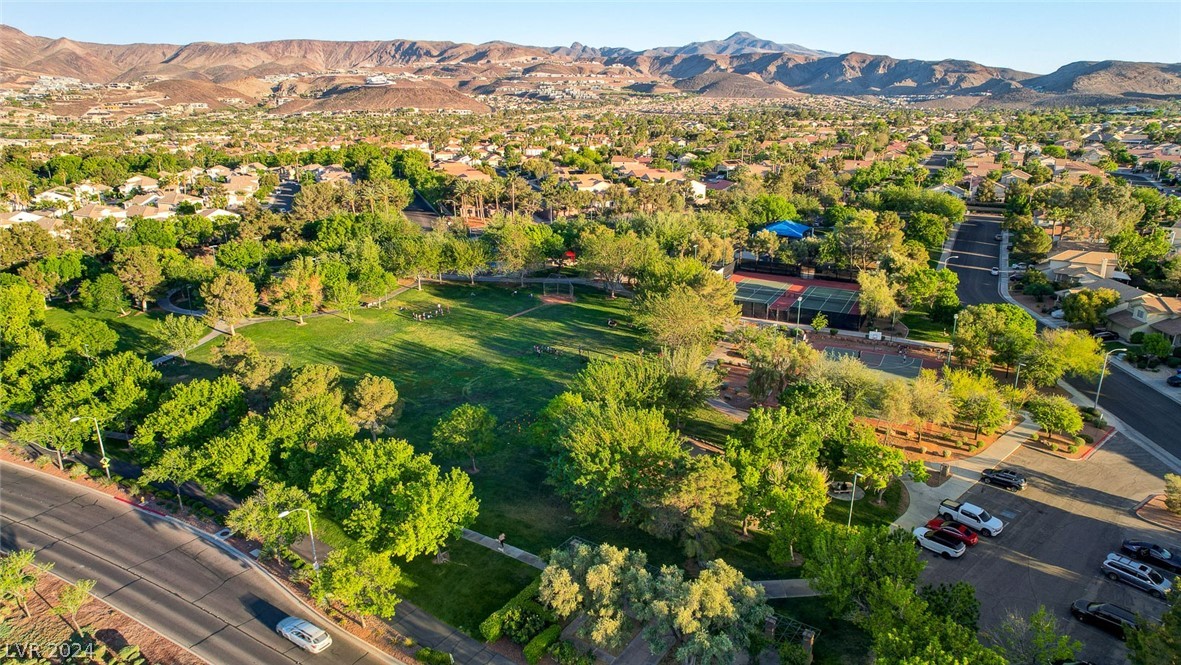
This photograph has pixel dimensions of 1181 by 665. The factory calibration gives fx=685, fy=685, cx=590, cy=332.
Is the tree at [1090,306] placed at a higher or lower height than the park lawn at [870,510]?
higher

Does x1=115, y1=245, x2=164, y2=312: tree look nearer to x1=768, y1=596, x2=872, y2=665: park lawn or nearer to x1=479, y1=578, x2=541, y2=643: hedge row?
x1=479, y1=578, x2=541, y2=643: hedge row

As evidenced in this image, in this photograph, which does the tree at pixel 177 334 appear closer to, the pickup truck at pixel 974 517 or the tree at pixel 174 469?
the tree at pixel 174 469

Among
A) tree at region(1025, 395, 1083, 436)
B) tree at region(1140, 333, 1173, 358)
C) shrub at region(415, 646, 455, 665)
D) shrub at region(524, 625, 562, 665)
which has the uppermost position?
tree at region(1140, 333, 1173, 358)

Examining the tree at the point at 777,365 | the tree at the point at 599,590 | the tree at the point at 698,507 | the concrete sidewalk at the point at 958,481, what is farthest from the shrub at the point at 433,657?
the tree at the point at 777,365

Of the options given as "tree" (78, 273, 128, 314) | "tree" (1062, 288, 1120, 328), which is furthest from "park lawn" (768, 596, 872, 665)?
"tree" (78, 273, 128, 314)

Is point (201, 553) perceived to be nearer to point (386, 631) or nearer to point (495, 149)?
point (386, 631)

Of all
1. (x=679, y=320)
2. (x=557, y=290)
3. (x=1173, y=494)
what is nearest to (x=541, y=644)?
(x=679, y=320)

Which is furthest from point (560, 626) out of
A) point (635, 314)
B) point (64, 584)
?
point (635, 314)
